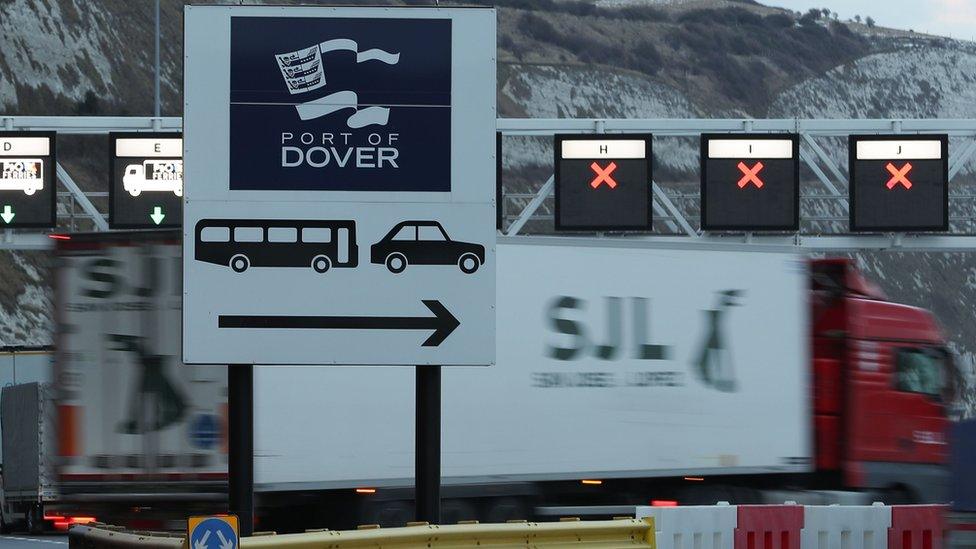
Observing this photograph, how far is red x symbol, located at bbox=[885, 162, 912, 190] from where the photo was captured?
1138 inches

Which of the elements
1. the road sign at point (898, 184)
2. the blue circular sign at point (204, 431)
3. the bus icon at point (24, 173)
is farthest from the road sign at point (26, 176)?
the blue circular sign at point (204, 431)

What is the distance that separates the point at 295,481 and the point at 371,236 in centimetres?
904

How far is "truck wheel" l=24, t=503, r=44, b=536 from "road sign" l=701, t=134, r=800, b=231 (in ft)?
45.1

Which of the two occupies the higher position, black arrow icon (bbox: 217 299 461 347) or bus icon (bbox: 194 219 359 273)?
bus icon (bbox: 194 219 359 273)

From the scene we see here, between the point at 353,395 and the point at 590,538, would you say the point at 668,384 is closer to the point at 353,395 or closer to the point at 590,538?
the point at 353,395

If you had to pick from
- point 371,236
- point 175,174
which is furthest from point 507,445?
point 175,174

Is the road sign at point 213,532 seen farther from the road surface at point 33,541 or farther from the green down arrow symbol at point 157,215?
the green down arrow symbol at point 157,215

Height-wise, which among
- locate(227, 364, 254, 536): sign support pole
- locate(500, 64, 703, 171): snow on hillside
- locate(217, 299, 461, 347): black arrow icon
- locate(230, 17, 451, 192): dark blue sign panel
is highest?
locate(500, 64, 703, 171): snow on hillside

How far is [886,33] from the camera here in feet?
634

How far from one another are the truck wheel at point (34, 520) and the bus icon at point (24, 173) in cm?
638

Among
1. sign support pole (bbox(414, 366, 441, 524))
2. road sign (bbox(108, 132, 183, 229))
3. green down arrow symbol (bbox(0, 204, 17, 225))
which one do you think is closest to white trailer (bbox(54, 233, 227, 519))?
sign support pole (bbox(414, 366, 441, 524))

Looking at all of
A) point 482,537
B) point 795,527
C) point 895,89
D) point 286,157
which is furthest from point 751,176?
point 895,89

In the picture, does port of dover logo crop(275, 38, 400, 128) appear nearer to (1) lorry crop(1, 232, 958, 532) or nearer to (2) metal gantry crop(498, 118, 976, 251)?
(1) lorry crop(1, 232, 958, 532)

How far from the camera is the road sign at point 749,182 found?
28469mm
